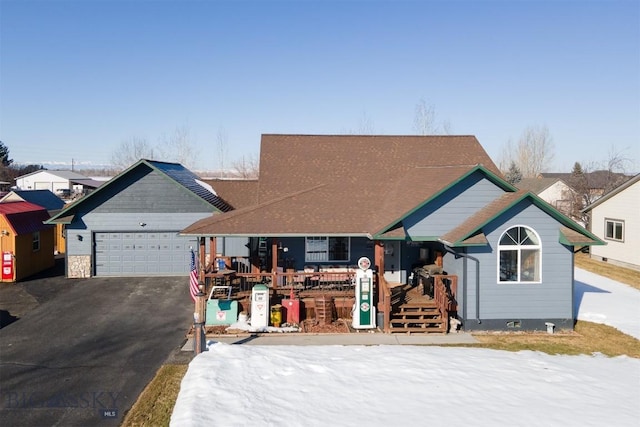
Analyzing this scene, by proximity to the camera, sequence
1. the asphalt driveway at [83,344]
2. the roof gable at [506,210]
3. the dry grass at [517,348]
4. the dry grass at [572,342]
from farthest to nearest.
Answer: the roof gable at [506,210] < the dry grass at [572,342] < the asphalt driveway at [83,344] < the dry grass at [517,348]

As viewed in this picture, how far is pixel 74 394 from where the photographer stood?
9711 mm

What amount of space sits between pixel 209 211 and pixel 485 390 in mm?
16108

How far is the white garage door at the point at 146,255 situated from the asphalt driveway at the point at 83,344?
1.30 meters

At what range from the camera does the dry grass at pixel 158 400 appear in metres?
8.59

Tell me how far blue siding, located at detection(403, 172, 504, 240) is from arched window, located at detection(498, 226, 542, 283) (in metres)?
1.56

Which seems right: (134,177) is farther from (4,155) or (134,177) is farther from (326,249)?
(4,155)

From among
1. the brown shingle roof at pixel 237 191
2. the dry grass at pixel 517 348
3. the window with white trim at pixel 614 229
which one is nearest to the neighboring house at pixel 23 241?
the brown shingle roof at pixel 237 191

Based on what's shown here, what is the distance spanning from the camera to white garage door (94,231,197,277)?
882 inches

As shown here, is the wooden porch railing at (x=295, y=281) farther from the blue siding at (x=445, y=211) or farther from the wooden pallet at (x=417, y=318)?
the blue siding at (x=445, y=211)

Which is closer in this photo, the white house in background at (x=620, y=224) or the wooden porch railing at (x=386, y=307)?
the wooden porch railing at (x=386, y=307)

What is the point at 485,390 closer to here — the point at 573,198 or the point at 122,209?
the point at 122,209

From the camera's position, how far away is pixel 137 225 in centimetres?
2241

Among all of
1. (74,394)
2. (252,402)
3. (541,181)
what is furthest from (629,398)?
(541,181)

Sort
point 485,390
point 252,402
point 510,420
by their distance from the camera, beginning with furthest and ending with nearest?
point 485,390
point 252,402
point 510,420
